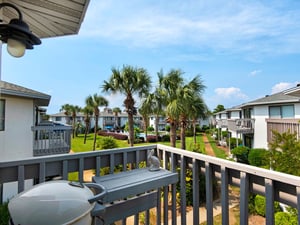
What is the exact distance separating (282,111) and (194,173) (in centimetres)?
1301

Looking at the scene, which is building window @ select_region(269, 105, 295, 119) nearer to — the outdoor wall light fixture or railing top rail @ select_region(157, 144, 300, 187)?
railing top rail @ select_region(157, 144, 300, 187)

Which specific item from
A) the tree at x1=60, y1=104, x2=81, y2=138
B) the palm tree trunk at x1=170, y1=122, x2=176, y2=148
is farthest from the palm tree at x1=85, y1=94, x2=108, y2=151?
the palm tree trunk at x1=170, y1=122, x2=176, y2=148

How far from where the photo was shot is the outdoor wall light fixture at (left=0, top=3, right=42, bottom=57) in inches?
58.3

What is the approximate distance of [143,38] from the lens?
9664mm

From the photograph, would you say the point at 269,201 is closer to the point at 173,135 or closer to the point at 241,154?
the point at 173,135

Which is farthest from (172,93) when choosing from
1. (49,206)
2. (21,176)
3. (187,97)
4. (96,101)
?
(96,101)

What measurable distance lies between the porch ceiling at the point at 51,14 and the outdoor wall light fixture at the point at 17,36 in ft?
1.81

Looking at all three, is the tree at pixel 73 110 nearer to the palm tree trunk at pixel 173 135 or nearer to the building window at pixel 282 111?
the palm tree trunk at pixel 173 135

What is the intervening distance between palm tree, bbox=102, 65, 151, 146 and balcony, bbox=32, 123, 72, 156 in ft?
12.4

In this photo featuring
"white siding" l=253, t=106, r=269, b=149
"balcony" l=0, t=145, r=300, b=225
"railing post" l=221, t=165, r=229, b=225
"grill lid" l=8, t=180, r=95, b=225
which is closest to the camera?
"grill lid" l=8, t=180, r=95, b=225

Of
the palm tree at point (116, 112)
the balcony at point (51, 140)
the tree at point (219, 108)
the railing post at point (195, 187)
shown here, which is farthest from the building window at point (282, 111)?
the tree at point (219, 108)

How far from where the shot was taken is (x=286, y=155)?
18.4ft

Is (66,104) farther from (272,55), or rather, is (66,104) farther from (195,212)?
(195,212)

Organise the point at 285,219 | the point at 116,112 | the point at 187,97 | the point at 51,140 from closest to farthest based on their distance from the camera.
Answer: the point at 285,219 < the point at 51,140 < the point at 187,97 < the point at 116,112
